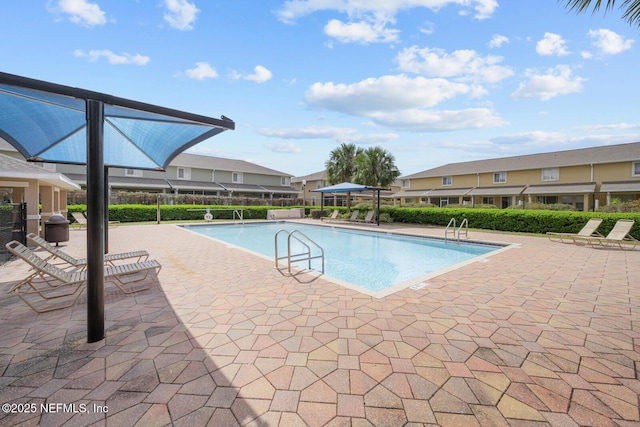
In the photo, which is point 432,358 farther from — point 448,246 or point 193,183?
point 193,183

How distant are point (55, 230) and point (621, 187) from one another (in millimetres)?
37547

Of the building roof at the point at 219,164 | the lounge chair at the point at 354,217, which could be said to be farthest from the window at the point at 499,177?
the building roof at the point at 219,164

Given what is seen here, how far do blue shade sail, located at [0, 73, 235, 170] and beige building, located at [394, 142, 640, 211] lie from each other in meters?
31.8

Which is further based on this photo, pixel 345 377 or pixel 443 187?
pixel 443 187

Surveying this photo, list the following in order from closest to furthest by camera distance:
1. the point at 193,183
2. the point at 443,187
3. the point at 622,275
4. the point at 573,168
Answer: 1. the point at 622,275
2. the point at 573,168
3. the point at 193,183
4. the point at 443,187

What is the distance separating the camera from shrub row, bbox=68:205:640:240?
13.7 meters

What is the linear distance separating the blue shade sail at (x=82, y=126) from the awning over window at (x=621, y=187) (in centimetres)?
3219

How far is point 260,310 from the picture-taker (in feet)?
14.4

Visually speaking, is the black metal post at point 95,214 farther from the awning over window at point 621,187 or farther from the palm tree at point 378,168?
the awning over window at point 621,187

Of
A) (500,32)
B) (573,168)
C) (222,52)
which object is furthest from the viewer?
(573,168)

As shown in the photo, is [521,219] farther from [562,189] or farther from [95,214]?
[95,214]

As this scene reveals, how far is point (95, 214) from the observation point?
3301mm

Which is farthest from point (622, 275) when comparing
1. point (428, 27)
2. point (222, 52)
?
point (222, 52)

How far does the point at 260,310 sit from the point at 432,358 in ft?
8.22
